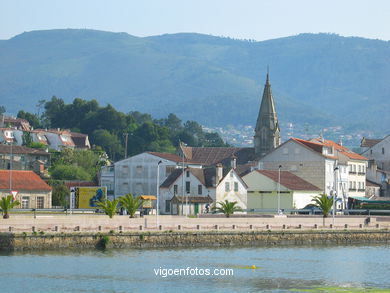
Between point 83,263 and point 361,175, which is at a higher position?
point 361,175

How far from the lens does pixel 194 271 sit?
195ft

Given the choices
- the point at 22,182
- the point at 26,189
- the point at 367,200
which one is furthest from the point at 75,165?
the point at 26,189

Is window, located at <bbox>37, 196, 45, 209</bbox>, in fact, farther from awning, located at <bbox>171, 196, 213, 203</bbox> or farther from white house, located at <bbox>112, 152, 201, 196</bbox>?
white house, located at <bbox>112, 152, 201, 196</bbox>

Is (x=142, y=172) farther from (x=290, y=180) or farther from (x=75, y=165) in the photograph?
(x=75, y=165)

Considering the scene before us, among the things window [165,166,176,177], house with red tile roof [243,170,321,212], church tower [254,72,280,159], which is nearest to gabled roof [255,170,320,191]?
house with red tile roof [243,170,321,212]

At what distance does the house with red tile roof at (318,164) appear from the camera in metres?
120

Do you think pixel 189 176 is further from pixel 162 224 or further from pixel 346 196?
pixel 162 224

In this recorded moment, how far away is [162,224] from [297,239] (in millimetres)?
11386

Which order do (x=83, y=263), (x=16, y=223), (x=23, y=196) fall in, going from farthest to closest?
(x=23, y=196)
(x=16, y=223)
(x=83, y=263)

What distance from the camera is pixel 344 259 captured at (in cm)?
7006

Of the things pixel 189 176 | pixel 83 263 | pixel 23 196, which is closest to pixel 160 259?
pixel 83 263

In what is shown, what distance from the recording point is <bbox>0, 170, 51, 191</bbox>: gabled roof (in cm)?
9821

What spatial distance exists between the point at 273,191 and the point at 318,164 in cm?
1171

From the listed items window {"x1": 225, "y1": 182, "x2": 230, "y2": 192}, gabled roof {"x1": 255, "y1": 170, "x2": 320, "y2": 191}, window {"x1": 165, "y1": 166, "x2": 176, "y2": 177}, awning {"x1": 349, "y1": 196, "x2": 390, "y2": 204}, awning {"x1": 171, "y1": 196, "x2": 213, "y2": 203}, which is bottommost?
awning {"x1": 171, "y1": 196, "x2": 213, "y2": 203}
